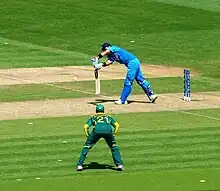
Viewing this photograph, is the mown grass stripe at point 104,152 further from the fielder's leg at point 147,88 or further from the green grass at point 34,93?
the green grass at point 34,93

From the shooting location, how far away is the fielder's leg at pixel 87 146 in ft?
90.0

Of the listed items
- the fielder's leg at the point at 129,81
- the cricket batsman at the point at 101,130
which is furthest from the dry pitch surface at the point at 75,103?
the cricket batsman at the point at 101,130

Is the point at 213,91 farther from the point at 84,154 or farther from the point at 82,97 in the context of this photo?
the point at 84,154

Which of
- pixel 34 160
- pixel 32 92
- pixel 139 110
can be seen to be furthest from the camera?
pixel 32 92

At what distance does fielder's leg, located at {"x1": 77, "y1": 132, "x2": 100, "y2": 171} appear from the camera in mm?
27438

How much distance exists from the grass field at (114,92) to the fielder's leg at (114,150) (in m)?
0.27

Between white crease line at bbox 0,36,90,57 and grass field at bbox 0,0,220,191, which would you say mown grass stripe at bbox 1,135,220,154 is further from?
white crease line at bbox 0,36,90,57

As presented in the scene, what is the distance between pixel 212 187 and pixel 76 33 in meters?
26.7

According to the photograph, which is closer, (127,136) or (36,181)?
(36,181)

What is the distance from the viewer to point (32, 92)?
1532 inches

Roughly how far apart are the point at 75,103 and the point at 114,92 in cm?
252

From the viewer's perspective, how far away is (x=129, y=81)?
36.5 metres

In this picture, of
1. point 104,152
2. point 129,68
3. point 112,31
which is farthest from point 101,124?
point 112,31

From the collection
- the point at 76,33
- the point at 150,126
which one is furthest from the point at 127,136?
the point at 76,33
